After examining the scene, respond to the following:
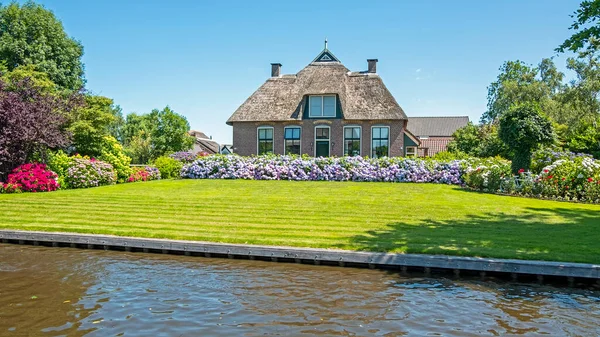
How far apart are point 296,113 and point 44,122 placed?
16.6 metres

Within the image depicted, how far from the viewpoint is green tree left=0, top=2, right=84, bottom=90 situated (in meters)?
34.7

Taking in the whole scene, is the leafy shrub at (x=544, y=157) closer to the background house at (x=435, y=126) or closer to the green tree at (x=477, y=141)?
the green tree at (x=477, y=141)

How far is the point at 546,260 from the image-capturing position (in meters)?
9.86

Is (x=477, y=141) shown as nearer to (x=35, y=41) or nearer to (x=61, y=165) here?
(x=61, y=165)

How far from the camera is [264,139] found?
111ft

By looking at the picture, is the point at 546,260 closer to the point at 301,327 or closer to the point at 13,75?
the point at 301,327

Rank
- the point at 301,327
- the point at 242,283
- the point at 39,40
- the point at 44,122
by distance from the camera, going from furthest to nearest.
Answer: the point at 39,40 → the point at 44,122 → the point at 242,283 → the point at 301,327

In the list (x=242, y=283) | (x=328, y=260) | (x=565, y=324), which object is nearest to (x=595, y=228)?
(x=565, y=324)

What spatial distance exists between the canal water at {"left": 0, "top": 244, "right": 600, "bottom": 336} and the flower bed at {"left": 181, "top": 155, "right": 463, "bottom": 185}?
533 inches

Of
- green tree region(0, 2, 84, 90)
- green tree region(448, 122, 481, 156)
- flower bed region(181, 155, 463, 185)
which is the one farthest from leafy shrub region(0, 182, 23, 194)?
green tree region(448, 122, 481, 156)

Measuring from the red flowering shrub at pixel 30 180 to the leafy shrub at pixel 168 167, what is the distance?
753cm

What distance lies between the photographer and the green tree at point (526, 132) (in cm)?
2045

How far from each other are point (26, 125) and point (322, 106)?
18.4 metres

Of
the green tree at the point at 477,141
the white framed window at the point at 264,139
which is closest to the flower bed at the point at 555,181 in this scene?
the white framed window at the point at 264,139
